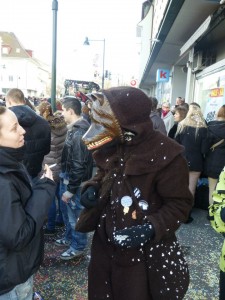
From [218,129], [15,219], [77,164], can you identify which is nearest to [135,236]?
[15,219]

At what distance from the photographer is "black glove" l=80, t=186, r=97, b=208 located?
200 cm

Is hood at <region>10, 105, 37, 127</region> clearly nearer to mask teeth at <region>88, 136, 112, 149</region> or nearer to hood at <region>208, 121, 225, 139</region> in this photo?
mask teeth at <region>88, 136, 112, 149</region>

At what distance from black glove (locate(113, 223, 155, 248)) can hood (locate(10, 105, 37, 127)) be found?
2.28 m

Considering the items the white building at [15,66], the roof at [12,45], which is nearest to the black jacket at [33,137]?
the white building at [15,66]

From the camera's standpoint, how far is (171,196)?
1815mm

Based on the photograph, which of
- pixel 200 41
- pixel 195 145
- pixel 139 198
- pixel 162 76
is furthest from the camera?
pixel 162 76

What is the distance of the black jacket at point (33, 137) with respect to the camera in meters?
3.69

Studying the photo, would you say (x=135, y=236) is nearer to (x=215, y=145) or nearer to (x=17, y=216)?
(x=17, y=216)

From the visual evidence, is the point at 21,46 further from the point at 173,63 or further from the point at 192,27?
the point at 192,27

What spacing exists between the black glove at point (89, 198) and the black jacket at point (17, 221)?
0.22 m

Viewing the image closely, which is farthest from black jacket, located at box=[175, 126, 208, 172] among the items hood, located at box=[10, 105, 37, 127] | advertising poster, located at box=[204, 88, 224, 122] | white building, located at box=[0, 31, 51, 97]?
white building, located at box=[0, 31, 51, 97]

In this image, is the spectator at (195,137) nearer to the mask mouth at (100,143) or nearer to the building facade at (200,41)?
the building facade at (200,41)

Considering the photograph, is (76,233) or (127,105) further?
(76,233)

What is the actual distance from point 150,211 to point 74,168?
1.91 m
